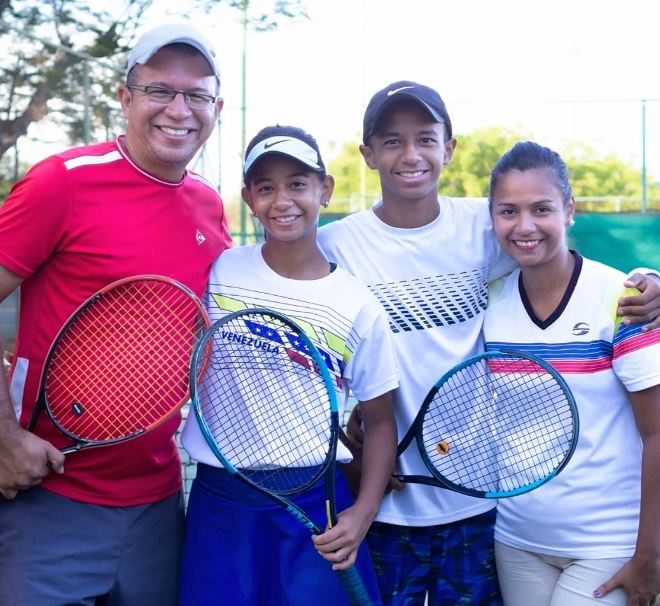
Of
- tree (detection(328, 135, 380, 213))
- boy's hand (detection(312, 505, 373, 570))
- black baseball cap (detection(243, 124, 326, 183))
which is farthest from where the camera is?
tree (detection(328, 135, 380, 213))

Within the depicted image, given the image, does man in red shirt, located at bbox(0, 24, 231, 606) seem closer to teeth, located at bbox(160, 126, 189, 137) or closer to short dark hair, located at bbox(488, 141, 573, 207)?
teeth, located at bbox(160, 126, 189, 137)

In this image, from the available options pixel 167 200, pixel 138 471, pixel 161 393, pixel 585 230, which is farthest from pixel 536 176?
pixel 585 230

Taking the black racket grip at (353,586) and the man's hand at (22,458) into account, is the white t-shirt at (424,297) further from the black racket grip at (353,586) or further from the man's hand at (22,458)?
the man's hand at (22,458)

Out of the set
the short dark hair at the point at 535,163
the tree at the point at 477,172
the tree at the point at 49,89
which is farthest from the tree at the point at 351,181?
the short dark hair at the point at 535,163

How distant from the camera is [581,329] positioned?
223 centimetres

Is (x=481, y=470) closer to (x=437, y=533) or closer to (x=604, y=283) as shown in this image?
(x=437, y=533)

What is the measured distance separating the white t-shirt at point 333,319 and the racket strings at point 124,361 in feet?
0.33

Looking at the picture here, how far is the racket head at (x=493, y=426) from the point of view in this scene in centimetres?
230

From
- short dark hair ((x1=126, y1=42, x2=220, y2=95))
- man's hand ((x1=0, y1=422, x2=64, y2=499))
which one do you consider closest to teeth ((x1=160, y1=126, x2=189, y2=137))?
short dark hair ((x1=126, y1=42, x2=220, y2=95))

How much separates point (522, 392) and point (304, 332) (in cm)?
62

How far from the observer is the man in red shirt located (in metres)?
2.13

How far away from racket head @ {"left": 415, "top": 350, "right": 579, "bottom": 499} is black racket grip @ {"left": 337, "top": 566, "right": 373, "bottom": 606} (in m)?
0.34

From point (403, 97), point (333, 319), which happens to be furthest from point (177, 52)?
point (333, 319)

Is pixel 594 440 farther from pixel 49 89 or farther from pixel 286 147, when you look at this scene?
pixel 49 89
